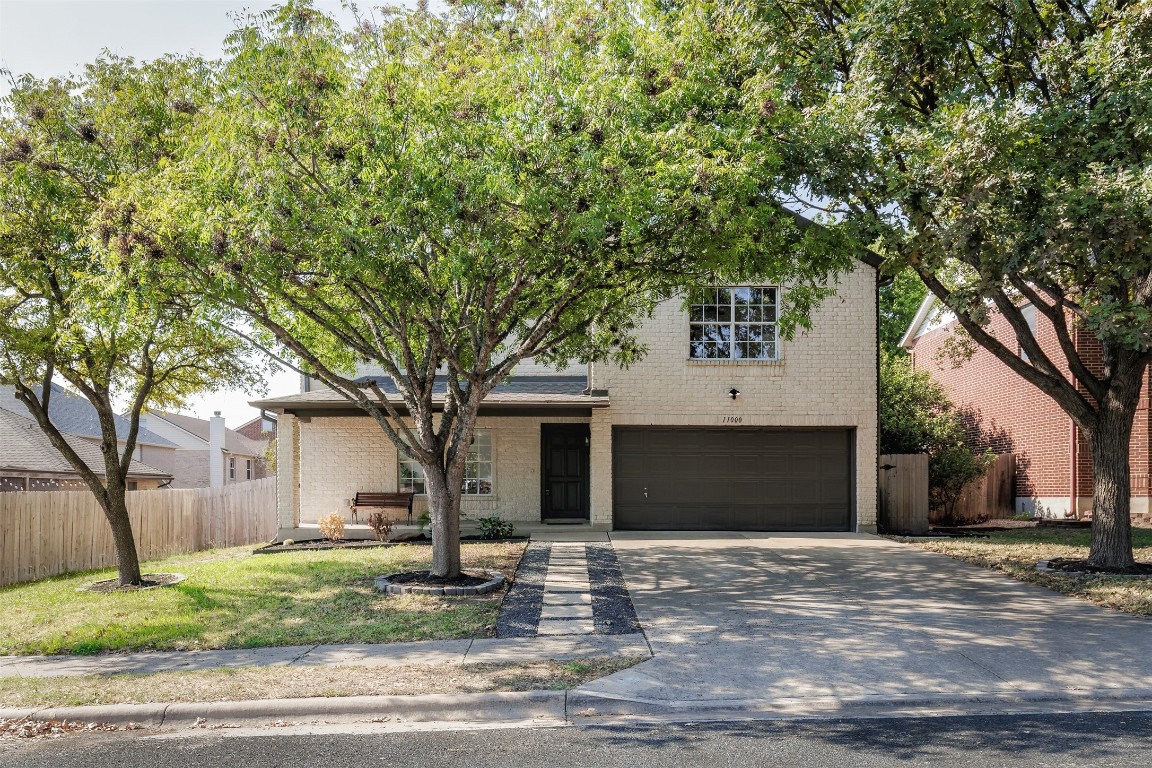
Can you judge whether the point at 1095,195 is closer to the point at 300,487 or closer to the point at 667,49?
the point at 667,49

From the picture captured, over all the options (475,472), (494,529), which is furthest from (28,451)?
(494,529)

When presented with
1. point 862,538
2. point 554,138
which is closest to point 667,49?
point 554,138

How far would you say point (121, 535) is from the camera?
1227 cm

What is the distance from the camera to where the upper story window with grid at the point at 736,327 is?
17250mm

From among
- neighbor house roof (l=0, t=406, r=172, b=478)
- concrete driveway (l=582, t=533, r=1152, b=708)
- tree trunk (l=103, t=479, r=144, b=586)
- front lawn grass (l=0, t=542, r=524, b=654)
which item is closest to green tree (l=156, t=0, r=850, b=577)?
front lawn grass (l=0, t=542, r=524, b=654)

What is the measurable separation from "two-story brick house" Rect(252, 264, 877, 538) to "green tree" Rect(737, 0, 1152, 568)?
5.24 meters

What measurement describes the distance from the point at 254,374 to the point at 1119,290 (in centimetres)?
1254

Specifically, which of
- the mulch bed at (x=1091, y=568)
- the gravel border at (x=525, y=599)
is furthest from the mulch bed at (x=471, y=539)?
the mulch bed at (x=1091, y=568)

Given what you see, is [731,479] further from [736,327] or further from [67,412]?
[67,412]

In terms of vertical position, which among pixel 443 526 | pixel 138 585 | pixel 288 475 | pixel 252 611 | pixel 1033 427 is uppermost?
pixel 1033 427

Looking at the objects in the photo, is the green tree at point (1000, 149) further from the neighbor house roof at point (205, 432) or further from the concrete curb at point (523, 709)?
the neighbor house roof at point (205, 432)

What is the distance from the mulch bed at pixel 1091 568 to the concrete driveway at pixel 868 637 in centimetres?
84

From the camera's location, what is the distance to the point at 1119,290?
1111 centimetres

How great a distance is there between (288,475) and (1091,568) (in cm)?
1417
